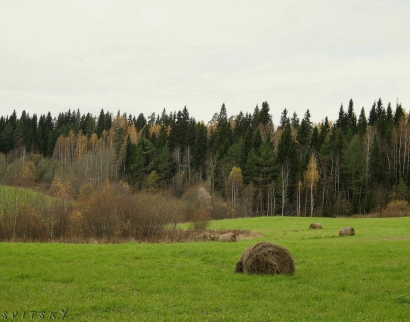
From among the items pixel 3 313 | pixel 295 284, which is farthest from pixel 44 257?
pixel 295 284

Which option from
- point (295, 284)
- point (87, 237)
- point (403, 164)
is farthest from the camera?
point (403, 164)

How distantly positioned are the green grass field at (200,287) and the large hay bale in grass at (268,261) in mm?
534

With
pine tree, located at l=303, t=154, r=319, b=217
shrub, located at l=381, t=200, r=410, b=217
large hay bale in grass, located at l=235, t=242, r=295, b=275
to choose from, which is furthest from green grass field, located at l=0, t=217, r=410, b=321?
pine tree, located at l=303, t=154, r=319, b=217

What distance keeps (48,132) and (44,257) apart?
128866mm

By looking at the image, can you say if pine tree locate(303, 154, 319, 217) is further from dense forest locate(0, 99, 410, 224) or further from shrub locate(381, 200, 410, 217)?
shrub locate(381, 200, 410, 217)

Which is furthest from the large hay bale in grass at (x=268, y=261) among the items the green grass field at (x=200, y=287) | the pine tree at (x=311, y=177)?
the pine tree at (x=311, y=177)

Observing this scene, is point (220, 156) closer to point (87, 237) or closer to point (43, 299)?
point (87, 237)

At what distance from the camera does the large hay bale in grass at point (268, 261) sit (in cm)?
1536

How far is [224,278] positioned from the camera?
14805 millimetres

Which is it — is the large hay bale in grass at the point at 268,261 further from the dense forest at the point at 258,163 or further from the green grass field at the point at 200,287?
the dense forest at the point at 258,163

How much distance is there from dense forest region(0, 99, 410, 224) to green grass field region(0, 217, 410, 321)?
46163 millimetres

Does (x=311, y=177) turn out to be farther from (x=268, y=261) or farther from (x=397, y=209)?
(x=268, y=261)

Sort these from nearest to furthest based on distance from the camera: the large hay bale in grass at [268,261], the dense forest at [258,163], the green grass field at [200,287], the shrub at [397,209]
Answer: the green grass field at [200,287], the large hay bale in grass at [268,261], the shrub at [397,209], the dense forest at [258,163]

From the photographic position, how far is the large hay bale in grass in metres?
15.4
